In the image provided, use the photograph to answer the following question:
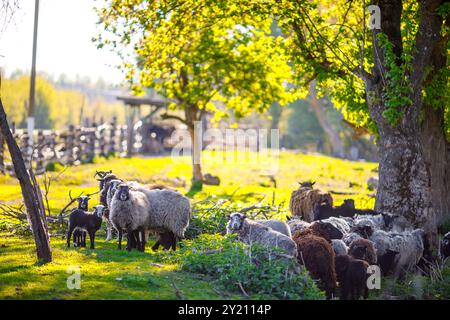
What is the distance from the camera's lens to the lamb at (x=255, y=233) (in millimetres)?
10820

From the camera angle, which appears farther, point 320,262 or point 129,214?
point 129,214

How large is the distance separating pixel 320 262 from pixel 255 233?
50.4 inches

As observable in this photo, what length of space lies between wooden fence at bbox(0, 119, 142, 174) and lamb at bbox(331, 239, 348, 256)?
16.7 meters

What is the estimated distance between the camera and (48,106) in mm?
88688

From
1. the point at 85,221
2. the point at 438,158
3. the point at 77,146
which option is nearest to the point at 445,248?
the point at 438,158

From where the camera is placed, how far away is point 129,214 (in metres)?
12.5

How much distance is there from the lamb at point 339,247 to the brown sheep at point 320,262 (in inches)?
33.8

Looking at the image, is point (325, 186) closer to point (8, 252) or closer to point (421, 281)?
point (421, 281)

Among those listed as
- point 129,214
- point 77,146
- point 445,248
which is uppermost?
point 77,146

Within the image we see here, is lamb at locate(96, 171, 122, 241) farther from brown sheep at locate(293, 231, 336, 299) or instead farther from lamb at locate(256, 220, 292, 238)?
brown sheep at locate(293, 231, 336, 299)

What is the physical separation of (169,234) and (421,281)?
469cm

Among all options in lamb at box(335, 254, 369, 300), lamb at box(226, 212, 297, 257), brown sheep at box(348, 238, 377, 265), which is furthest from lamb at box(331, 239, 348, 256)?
lamb at box(226, 212, 297, 257)

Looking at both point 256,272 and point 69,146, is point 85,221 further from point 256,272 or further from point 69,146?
point 69,146

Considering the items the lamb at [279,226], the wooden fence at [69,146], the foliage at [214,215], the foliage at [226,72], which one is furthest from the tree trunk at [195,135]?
the lamb at [279,226]
